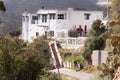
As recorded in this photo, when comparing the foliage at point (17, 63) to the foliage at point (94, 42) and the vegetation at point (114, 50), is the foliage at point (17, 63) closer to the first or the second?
the vegetation at point (114, 50)

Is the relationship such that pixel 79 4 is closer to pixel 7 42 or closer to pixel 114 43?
pixel 7 42

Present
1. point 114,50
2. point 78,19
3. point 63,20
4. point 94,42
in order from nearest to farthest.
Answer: point 114,50, point 94,42, point 63,20, point 78,19

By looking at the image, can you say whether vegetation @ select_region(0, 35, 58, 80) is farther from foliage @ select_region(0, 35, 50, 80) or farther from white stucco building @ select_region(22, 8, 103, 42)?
white stucco building @ select_region(22, 8, 103, 42)

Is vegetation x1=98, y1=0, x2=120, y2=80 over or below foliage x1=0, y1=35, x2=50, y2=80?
over

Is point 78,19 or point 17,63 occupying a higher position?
point 78,19

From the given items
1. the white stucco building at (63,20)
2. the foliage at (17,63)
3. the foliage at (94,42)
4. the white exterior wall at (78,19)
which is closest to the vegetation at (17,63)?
the foliage at (17,63)

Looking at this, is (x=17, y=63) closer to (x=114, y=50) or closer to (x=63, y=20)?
(x=114, y=50)

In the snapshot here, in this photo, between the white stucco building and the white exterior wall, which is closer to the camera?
the white stucco building

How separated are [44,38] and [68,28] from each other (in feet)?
45.6

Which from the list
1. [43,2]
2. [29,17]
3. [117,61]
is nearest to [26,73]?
[117,61]

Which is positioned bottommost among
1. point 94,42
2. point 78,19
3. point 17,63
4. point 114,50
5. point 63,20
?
point 94,42

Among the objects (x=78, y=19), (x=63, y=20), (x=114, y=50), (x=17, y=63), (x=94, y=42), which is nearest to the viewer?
(x=114, y=50)

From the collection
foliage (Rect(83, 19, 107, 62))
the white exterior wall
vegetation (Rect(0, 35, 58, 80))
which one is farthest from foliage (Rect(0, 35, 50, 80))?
the white exterior wall

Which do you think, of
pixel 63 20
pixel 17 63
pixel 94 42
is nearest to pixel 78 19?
pixel 63 20
